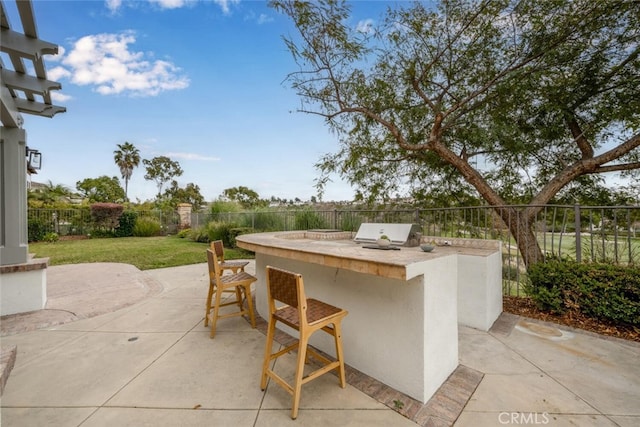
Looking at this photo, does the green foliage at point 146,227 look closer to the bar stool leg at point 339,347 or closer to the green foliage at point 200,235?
the green foliage at point 200,235

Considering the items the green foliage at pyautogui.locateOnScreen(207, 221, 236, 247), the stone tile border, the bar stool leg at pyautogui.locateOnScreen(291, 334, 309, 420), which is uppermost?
the green foliage at pyautogui.locateOnScreen(207, 221, 236, 247)

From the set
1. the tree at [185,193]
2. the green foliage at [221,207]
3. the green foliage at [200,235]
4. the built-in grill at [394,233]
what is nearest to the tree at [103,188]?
the tree at [185,193]

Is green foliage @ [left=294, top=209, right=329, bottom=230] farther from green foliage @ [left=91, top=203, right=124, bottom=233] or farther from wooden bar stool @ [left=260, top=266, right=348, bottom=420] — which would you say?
green foliage @ [left=91, top=203, right=124, bottom=233]

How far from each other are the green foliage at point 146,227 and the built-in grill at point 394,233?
1449 cm

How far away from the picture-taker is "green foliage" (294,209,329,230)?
22.2ft

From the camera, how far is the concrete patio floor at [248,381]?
5.49ft

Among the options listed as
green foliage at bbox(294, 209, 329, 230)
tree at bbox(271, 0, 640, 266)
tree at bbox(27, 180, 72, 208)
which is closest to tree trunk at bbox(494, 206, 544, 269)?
tree at bbox(271, 0, 640, 266)

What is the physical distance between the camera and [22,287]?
3.55 metres

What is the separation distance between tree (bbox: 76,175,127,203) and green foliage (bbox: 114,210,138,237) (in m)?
9.80

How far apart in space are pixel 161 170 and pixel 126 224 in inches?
649

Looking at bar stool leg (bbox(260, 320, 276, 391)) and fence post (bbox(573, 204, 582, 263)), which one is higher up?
fence post (bbox(573, 204, 582, 263))

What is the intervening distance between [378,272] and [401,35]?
559cm

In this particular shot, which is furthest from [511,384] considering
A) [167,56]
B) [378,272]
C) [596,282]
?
[167,56]

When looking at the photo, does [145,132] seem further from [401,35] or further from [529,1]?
[529,1]
